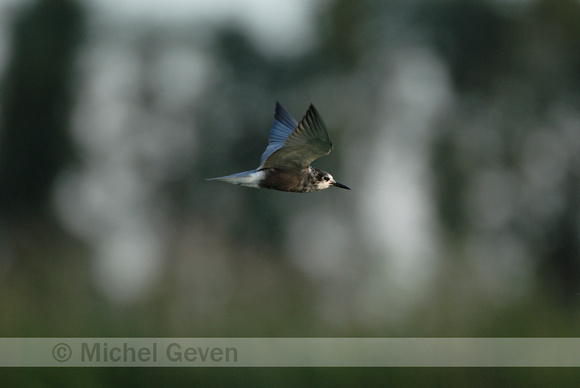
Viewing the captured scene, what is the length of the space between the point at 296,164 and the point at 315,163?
1097 centimetres

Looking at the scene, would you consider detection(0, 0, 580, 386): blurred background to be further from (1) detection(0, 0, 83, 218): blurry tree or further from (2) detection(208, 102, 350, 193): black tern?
(2) detection(208, 102, 350, 193): black tern

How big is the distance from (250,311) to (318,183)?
3.85 metres

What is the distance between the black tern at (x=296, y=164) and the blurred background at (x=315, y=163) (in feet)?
17.9

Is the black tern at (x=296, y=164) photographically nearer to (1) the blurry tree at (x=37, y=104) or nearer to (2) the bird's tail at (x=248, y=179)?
(2) the bird's tail at (x=248, y=179)

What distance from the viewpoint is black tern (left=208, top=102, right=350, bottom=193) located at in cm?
334

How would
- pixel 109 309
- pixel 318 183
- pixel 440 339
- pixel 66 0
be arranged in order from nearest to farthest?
pixel 318 183 < pixel 440 339 < pixel 109 309 < pixel 66 0

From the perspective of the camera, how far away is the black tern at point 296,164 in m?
3.34

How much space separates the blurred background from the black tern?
215 inches

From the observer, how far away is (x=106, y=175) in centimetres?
1616

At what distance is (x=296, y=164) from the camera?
3660mm

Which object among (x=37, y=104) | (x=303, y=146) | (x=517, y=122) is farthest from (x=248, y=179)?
(x=37, y=104)

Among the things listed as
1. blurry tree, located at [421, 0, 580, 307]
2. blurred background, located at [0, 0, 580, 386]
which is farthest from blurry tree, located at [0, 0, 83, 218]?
blurry tree, located at [421, 0, 580, 307]
